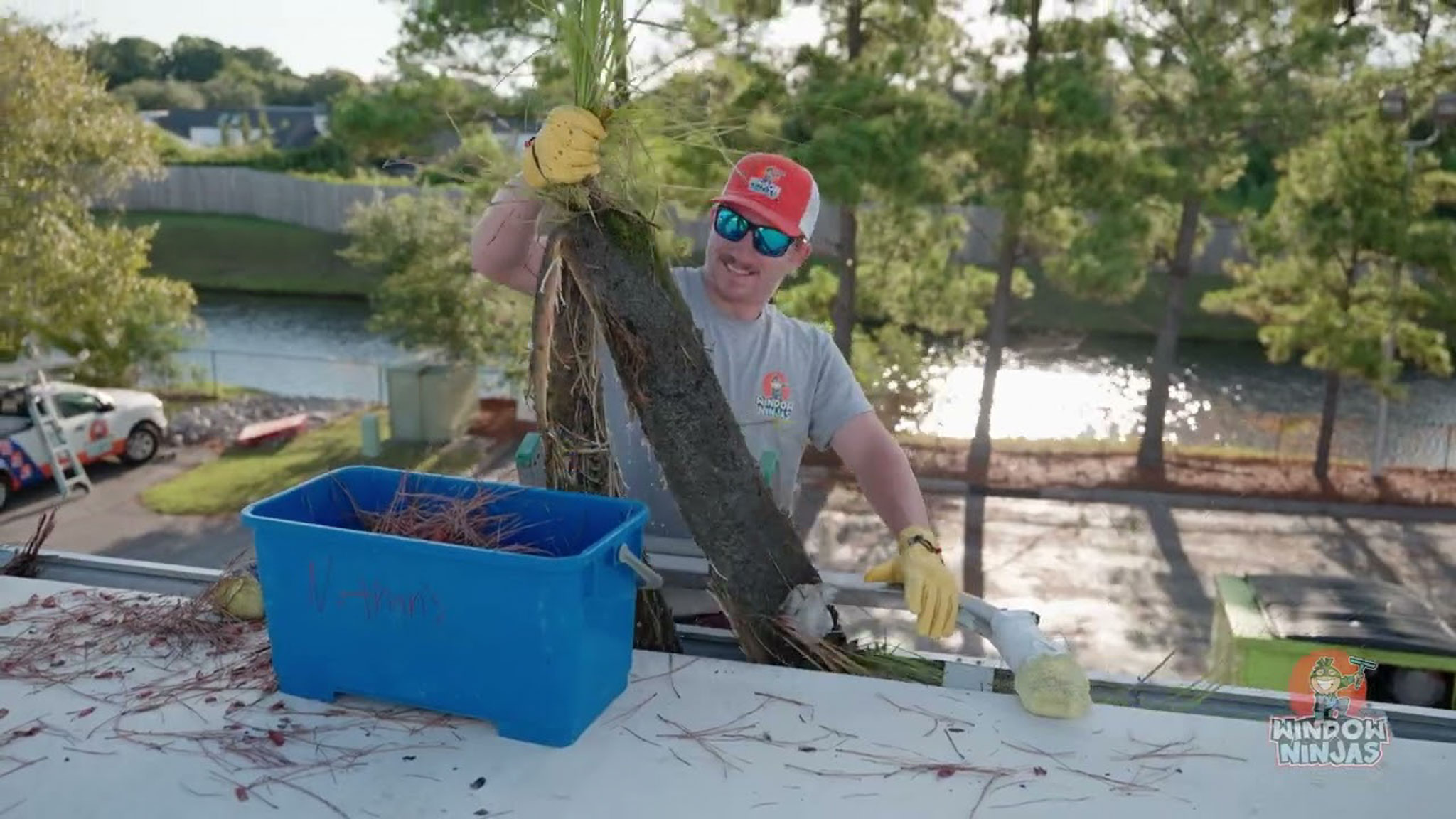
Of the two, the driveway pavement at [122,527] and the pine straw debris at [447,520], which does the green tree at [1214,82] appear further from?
the pine straw debris at [447,520]

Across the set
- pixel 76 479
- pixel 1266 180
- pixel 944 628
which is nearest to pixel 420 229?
pixel 76 479

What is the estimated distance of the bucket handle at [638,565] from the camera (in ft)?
6.27

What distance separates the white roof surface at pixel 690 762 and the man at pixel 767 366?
39cm

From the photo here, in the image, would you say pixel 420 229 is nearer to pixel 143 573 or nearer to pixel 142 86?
pixel 143 573

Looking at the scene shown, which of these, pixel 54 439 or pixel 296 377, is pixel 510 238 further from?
pixel 296 377

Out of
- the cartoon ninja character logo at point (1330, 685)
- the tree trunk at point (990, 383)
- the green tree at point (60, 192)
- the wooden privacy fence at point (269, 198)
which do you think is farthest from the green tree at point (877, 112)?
the wooden privacy fence at point (269, 198)

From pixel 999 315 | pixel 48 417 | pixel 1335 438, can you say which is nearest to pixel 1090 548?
pixel 999 315

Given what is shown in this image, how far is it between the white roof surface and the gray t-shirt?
96cm

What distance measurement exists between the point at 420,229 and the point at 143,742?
1278cm

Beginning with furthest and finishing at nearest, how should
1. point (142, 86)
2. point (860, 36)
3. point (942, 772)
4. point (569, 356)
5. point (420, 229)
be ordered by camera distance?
point (142, 86) < point (420, 229) < point (860, 36) < point (569, 356) < point (942, 772)

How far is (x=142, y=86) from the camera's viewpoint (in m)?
60.4

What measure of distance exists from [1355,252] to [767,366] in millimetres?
11527

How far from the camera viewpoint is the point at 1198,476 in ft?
43.6

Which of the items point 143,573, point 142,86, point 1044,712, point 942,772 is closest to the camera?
point 942,772
